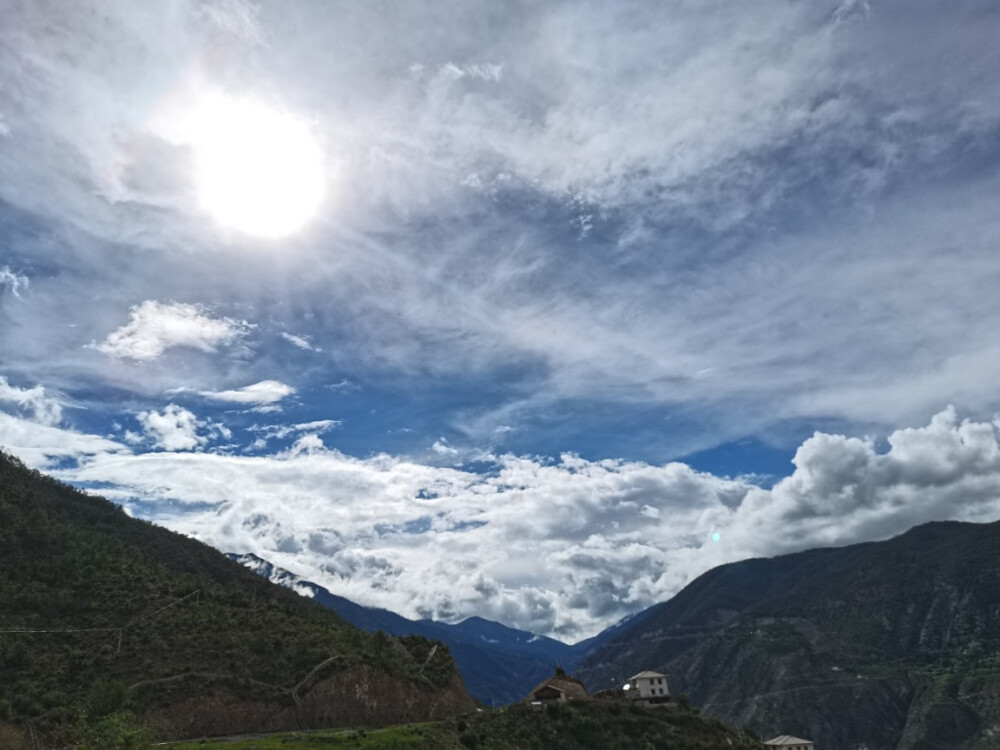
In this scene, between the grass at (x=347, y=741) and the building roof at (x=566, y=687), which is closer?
the grass at (x=347, y=741)

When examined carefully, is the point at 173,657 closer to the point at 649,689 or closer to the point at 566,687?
the point at 566,687

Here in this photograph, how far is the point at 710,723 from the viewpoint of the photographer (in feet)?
372

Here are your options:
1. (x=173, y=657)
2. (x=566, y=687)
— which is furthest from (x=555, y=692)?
(x=173, y=657)

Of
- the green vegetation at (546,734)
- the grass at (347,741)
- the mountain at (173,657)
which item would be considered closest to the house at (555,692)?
the green vegetation at (546,734)

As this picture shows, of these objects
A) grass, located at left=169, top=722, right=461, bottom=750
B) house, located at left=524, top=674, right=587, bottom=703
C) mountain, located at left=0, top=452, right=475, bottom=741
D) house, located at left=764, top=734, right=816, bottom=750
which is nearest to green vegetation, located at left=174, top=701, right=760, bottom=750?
grass, located at left=169, top=722, right=461, bottom=750

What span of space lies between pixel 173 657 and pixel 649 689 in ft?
296

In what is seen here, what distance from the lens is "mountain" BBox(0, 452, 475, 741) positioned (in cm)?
8594

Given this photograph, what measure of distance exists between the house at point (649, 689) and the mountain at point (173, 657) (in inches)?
1625

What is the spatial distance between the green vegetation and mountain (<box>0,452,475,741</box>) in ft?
32.8

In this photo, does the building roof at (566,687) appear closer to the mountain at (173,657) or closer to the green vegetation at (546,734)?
the green vegetation at (546,734)

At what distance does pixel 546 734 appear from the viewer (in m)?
97.8

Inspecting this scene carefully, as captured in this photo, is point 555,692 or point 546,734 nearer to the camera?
point 546,734

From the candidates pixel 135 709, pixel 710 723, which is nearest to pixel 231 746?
pixel 135 709

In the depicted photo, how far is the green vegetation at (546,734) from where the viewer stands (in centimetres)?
7544
